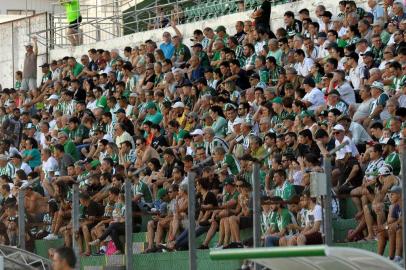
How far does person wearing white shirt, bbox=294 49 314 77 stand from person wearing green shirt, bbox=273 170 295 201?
541 centimetres

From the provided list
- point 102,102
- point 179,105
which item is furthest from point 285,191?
point 102,102

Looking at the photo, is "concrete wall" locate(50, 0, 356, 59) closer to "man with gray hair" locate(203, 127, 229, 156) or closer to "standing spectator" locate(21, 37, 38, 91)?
"standing spectator" locate(21, 37, 38, 91)

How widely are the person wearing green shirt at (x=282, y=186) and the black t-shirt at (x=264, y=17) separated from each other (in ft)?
27.0


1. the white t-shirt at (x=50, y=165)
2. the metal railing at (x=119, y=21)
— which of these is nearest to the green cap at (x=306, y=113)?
the white t-shirt at (x=50, y=165)

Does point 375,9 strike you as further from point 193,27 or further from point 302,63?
point 193,27

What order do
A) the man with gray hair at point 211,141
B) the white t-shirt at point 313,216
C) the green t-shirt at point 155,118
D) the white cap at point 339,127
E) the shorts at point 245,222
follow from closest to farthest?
the white t-shirt at point 313,216, the shorts at point 245,222, the white cap at point 339,127, the man with gray hair at point 211,141, the green t-shirt at point 155,118

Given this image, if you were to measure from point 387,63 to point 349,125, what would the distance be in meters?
1.38

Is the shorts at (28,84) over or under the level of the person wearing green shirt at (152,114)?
over

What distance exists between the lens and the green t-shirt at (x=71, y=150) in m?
25.3

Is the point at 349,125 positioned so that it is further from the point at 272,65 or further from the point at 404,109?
the point at 272,65

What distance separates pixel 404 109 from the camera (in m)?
18.7

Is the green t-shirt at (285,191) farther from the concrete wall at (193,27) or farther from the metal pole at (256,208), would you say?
the concrete wall at (193,27)

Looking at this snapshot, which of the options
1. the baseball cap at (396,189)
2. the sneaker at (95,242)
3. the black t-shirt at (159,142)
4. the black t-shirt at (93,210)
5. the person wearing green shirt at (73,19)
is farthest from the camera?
the person wearing green shirt at (73,19)

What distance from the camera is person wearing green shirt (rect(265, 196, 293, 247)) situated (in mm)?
16469
